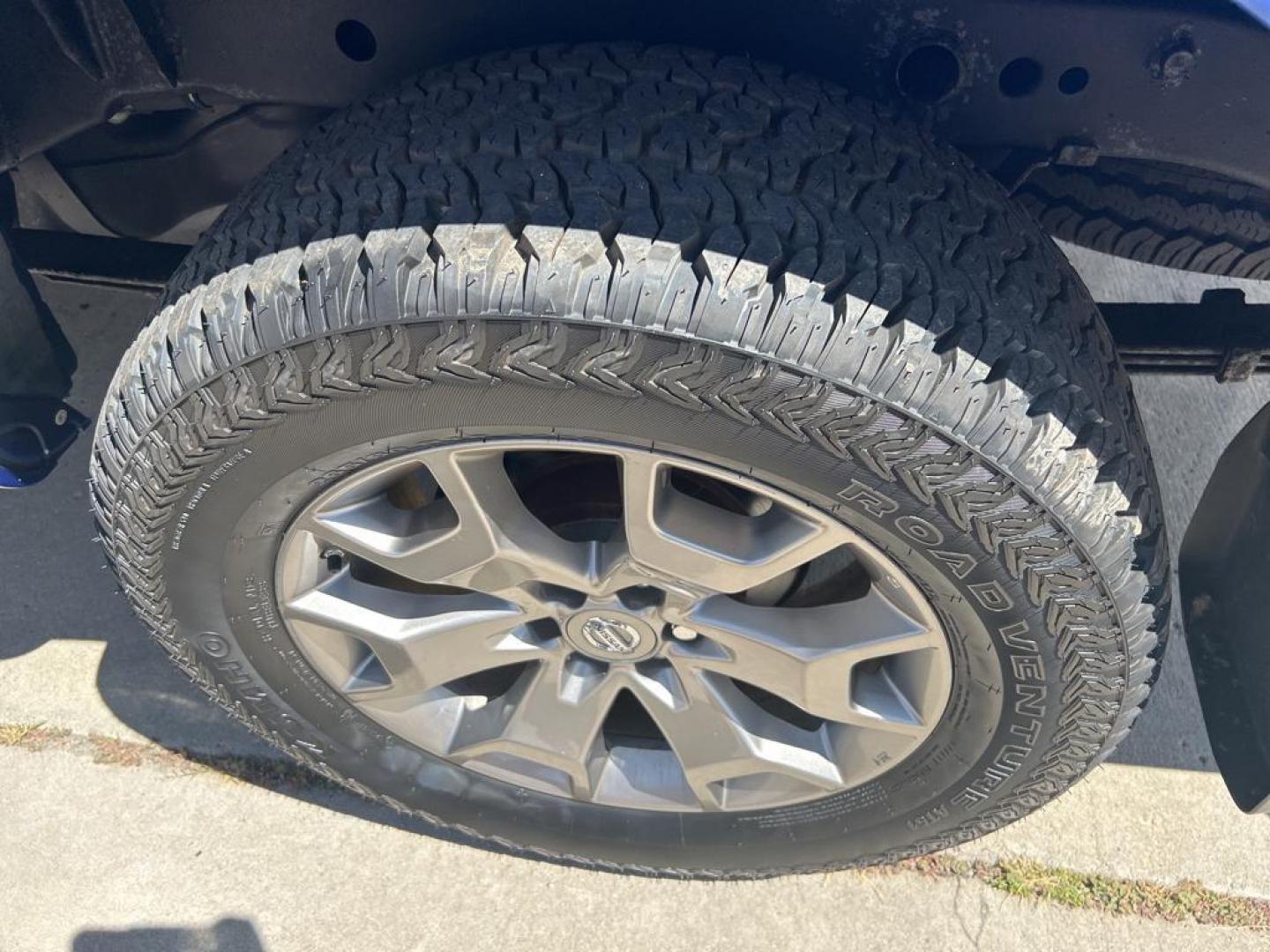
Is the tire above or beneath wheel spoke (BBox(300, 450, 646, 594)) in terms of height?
above


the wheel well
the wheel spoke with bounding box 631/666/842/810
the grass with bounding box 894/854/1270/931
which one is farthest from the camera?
the grass with bounding box 894/854/1270/931

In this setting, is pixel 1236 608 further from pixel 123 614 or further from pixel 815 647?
pixel 123 614

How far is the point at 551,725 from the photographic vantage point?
2064 millimetres

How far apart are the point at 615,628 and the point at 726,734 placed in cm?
33

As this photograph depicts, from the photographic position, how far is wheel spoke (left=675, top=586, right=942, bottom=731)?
1745 mm

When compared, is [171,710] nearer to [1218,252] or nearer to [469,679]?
[469,679]

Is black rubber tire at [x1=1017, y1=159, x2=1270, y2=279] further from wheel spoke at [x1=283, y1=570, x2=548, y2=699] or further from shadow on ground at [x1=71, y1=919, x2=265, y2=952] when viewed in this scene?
shadow on ground at [x1=71, y1=919, x2=265, y2=952]

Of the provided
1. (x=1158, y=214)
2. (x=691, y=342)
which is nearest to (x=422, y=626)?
(x=691, y=342)

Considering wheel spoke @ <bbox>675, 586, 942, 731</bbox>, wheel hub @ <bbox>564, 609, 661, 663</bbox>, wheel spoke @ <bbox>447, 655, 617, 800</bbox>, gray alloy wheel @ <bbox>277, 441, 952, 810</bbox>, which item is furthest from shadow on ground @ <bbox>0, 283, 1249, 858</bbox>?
wheel spoke @ <bbox>675, 586, 942, 731</bbox>

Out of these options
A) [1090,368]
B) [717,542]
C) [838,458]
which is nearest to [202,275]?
[717,542]

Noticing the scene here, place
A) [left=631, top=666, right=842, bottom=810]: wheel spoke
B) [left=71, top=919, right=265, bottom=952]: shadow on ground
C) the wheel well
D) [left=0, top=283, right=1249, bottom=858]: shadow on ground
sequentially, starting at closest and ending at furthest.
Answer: the wheel well → [left=631, top=666, right=842, bottom=810]: wheel spoke → [left=71, top=919, right=265, bottom=952]: shadow on ground → [left=0, top=283, right=1249, bottom=858]: shadow on ground

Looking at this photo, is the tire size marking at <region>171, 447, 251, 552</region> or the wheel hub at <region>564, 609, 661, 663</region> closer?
the tire size marking at <region>171, 447, 251, 552</region>

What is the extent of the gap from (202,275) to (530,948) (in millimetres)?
1580

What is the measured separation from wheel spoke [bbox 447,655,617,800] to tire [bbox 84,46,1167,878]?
57 centimetres
